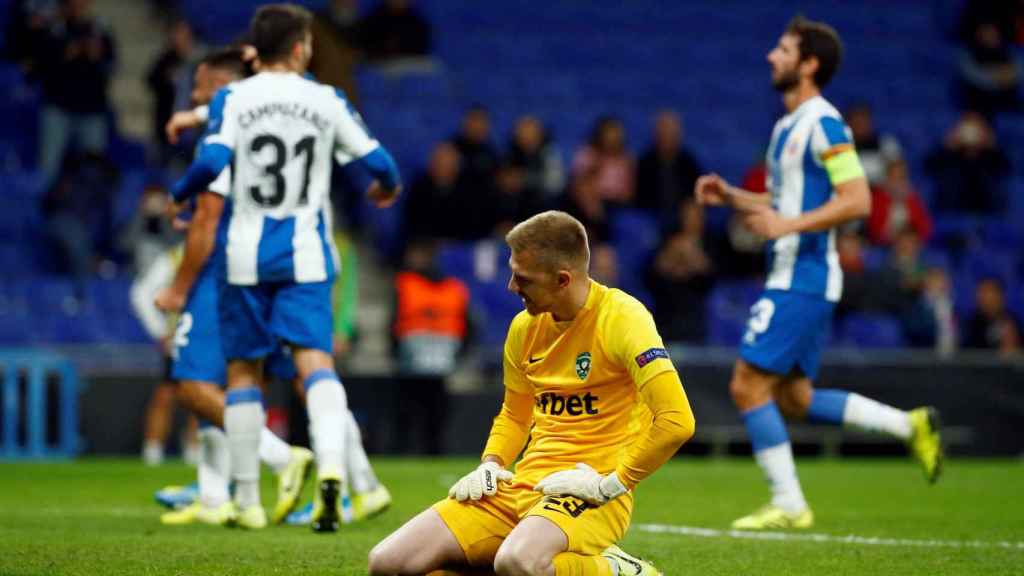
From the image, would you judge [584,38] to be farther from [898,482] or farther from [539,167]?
[898,482]

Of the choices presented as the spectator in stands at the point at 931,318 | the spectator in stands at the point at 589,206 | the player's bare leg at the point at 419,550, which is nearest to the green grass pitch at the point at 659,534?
the player's bare leg at the point at 419,550

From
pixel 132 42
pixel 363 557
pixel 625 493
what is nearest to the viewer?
pixel 625 493

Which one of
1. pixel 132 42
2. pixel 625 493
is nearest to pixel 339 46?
pixel 132 42

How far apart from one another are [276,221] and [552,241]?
8.07 feet

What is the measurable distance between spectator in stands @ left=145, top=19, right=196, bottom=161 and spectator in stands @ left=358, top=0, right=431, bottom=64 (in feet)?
7.58

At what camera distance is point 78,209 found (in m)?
15.0

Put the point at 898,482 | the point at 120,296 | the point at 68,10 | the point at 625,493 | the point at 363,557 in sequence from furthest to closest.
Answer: the point at 68,10 < the point at 120,296 < the point at 898,482 < the point at 363,557 < the point at 625,493

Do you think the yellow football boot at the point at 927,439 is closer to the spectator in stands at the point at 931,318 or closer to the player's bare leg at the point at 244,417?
the player's bare leg at the point at 244,417

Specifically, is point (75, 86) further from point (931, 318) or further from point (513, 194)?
point (931, 318)

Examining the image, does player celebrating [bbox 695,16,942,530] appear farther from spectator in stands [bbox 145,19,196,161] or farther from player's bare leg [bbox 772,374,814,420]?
spectator in stands [bbox 145,19,196,161]

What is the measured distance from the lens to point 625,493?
467 cm

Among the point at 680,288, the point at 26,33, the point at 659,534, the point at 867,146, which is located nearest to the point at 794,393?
the point at 659,534

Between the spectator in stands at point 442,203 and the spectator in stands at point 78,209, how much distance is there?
2.88m

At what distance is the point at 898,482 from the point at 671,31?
9.86m
